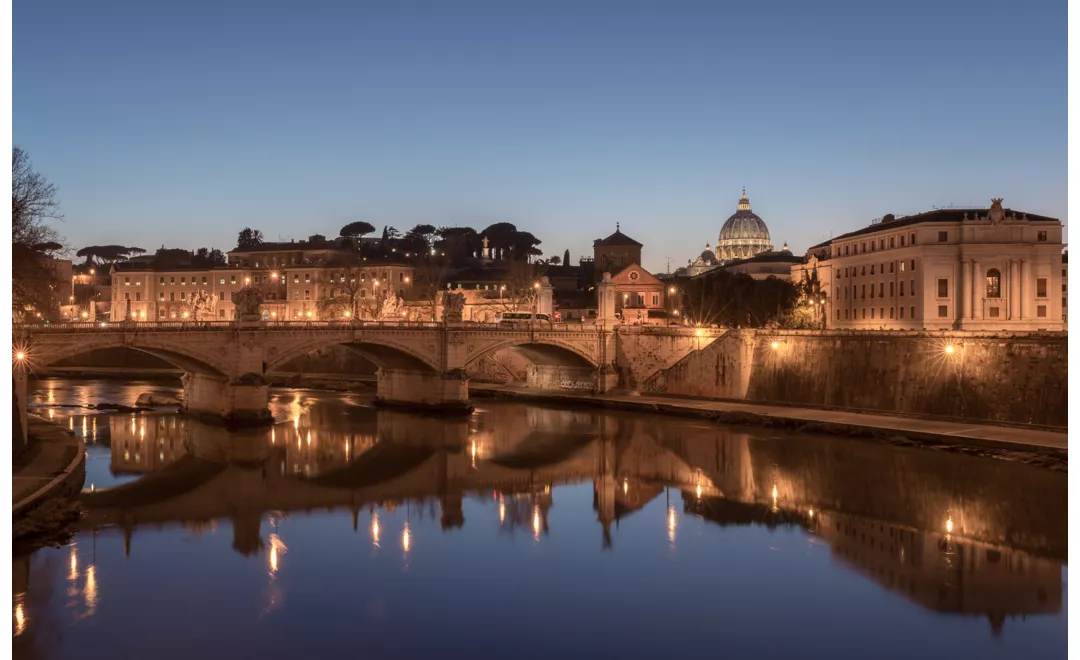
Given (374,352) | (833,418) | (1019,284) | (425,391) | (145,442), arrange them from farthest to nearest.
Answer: (1019,284) → (374,352) → (425,391) → (833,418) → (145,442)

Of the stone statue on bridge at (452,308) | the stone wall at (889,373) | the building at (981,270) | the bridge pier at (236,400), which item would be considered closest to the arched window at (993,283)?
the building at (981,270)

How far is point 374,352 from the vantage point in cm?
4412

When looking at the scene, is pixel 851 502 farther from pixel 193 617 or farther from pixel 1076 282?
pixel 193 617

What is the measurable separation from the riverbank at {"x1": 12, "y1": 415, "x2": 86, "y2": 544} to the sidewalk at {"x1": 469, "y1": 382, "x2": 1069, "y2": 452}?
2257 centimetres

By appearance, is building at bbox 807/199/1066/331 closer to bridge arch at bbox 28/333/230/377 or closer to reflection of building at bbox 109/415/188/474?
bridge arch at bbox 28/333/230/377

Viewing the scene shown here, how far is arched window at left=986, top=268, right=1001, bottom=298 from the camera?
168ft

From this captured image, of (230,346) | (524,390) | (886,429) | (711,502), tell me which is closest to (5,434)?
(711,502)

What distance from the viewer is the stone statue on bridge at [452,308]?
44094 mm

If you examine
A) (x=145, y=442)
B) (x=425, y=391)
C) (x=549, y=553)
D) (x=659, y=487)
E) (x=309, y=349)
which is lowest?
(x=549, y=553)

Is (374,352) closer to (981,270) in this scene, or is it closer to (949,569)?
(949,569)

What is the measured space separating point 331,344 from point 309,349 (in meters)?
0.90

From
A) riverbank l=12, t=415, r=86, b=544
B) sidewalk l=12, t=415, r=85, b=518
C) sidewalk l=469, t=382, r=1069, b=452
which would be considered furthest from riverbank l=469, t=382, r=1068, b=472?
riverbank l=12, t=415, r=86, b=544

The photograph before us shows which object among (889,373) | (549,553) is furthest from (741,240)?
(549,553)

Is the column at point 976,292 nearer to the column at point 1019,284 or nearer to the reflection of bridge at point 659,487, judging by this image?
the column at point 1019,284
